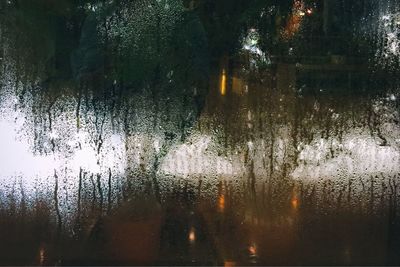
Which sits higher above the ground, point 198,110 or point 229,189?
point 198,110

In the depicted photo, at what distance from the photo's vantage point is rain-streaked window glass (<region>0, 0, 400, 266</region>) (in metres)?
4.50

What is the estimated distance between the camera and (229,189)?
4.55 meters

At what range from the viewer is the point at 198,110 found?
178 inches

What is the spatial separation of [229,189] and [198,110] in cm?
62

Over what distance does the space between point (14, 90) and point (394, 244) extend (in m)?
3.05

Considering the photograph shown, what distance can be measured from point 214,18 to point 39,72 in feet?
4.37

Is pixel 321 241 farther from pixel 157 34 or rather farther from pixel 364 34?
pixel 157 34

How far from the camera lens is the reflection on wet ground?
452 cm

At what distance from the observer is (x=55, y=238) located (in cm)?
463

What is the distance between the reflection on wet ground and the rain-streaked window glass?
0.01m

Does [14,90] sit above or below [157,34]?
below

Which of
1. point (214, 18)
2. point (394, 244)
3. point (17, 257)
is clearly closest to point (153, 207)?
point (17, 257)

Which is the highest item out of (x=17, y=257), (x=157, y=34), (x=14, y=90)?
(x=157, y=34)

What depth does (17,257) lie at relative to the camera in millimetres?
4668
